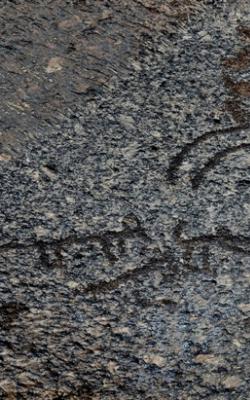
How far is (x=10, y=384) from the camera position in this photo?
5.14 feet

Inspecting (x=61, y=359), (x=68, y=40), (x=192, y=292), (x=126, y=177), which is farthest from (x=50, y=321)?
(x=68, y=40)

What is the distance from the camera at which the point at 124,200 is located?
190cm

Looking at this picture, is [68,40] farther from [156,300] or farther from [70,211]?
[156,300]

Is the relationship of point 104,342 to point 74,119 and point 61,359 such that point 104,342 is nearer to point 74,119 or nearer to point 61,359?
point 61,359

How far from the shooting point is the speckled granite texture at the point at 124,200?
63.7 inches

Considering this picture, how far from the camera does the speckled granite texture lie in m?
1.62

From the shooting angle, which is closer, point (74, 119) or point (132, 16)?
point (74, 119)

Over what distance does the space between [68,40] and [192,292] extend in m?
0.81

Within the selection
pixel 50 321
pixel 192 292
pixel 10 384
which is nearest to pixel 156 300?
pixel 192 292

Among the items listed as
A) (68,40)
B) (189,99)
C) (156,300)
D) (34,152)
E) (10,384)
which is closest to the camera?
(10,384)

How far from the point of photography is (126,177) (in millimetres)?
1951

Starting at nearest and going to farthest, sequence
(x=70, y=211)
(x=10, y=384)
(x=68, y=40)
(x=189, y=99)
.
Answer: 1. (x=10, y=384)
2. (x=70, y=211)
3. (x=189, y=99)
4. (x=68, y=40)

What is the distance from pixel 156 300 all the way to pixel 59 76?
0.68 metres

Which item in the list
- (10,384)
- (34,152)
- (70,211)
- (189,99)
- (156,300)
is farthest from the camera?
(189,99)
